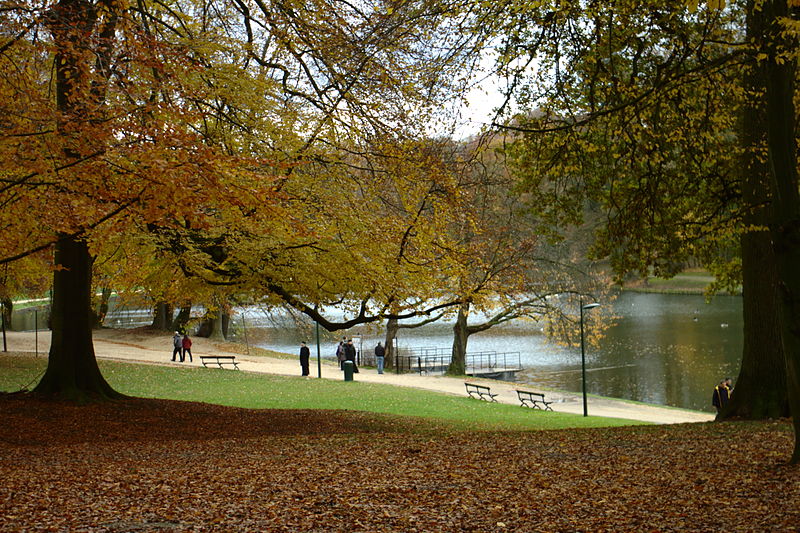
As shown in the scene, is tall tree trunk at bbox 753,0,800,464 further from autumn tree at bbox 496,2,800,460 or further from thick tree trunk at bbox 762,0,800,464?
autumn tree at bbox 496,2,800,460

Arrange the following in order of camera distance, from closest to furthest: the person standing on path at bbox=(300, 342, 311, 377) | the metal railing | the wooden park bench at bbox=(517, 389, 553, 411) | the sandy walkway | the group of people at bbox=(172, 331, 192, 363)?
1. the wooden park bench at bbox=(517, 389, 553, 411)
2. the sandy walkway
3. the person standing on path at bbox=(300, 342, 311, 377)
4. the group of people at bbox=(172, 331, 192, 363)
5. the metal railing

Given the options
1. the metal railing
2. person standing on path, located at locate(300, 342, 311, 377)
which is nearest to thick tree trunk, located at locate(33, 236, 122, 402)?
person standing on path, located at locate(300, 342, 311, 377)

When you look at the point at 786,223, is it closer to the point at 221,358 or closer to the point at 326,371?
the point at 326,371

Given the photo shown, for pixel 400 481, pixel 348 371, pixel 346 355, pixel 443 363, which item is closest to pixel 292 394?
pixel 348 371

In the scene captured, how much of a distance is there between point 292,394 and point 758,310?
13.8 meters

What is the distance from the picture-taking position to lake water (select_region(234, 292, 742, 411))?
106 feet

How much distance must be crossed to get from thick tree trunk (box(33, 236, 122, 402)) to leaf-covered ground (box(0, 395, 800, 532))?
2196 mm

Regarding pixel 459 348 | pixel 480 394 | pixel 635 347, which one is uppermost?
pixel 459 348

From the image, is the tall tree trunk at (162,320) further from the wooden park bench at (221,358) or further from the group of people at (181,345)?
the wooden park bench at (221,358)

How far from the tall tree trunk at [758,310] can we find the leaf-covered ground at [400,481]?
1.46 metres

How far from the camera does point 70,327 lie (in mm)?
13305

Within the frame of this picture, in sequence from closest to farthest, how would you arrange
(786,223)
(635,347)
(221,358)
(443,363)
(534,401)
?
(786,223), (534,401), (221,358), (443,363), (635,347)

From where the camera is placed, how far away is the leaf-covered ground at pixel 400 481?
17.0 feet

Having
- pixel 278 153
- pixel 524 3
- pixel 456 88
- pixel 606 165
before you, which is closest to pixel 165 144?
pixel 278 153
